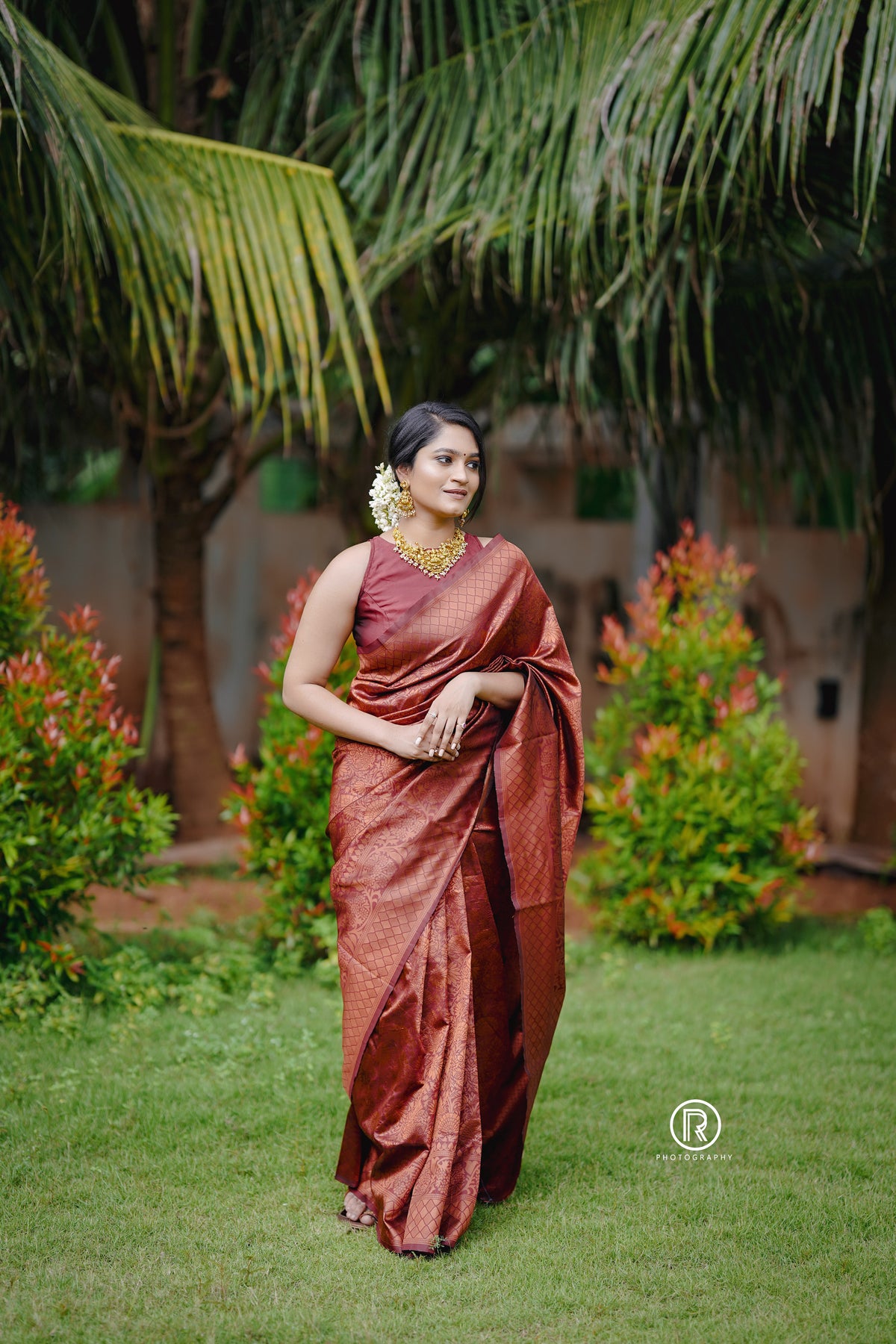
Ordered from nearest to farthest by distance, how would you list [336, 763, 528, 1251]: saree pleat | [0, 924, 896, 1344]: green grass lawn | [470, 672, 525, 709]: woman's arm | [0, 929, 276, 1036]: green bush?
[0, 924, 896, 1344]: green grass lawn → [336, 763, 528, 1251]: saree pleat → [470, 672, 525, 709]: woman's arm → [0, 929, 276, 1036]: green bush

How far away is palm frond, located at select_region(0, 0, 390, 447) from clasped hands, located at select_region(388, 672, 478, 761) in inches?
61.0

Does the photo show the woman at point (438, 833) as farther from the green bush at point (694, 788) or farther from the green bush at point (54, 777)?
the green bush at point (694, 788)

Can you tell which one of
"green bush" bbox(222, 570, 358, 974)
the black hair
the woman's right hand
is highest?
the black hair

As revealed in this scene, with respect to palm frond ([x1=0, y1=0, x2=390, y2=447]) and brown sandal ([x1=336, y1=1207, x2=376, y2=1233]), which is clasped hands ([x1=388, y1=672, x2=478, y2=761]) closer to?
brown sandal ([x1=336, y1=1207, x2=376, y2=1233])

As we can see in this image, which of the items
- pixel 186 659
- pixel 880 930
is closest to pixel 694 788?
pixel 880 930

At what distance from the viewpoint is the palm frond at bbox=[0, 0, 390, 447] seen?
146 inches

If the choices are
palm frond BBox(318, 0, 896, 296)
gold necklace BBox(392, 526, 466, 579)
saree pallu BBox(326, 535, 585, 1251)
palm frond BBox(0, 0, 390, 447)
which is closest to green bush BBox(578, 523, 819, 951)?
palm frond BBox(318, 0, 896, 296)

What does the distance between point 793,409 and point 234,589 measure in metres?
3.27

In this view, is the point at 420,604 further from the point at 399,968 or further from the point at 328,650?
the point at 399,968

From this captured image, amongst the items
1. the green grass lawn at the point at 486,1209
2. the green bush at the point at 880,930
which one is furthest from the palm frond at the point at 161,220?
the green bush at the point at 880,930

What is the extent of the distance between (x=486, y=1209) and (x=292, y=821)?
205 centimetres

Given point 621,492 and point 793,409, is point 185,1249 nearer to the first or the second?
point 793,409

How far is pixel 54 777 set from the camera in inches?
165

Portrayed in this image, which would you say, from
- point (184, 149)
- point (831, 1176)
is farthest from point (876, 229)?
point (831, 1176)
